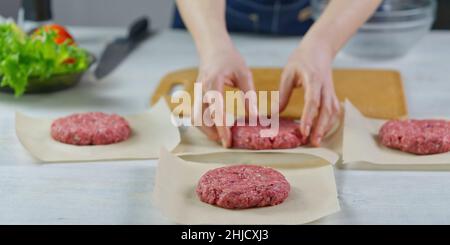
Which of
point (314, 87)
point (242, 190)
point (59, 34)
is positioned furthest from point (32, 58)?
point (242, 190)

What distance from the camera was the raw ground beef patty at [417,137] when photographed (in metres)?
1.77

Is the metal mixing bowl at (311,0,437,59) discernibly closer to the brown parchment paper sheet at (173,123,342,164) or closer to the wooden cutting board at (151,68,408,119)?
the wooden cutting board at (151,68,408,119)

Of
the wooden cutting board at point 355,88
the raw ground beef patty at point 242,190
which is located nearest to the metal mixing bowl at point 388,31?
the wooden cutting board at point 355,88

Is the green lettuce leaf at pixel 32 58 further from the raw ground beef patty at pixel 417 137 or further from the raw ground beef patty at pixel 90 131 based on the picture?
the raw ground beef patty at pixel 417 137

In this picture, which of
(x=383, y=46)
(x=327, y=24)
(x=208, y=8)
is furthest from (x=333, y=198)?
(x=383, y=46)

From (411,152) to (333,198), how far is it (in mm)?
334

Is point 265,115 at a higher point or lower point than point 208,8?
lower

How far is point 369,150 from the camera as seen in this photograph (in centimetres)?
181

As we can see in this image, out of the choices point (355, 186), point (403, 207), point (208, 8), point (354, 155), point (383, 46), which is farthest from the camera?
point (383, 46)

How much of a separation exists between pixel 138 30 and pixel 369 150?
4.06 feet

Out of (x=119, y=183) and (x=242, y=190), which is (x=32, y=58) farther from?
(x=242, y=190)

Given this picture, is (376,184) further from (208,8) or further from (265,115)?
(208,8)

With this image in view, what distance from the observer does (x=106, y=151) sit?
1833 millimetres

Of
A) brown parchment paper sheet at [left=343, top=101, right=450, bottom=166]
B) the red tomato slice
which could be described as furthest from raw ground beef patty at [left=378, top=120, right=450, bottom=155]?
the red tomato slice
